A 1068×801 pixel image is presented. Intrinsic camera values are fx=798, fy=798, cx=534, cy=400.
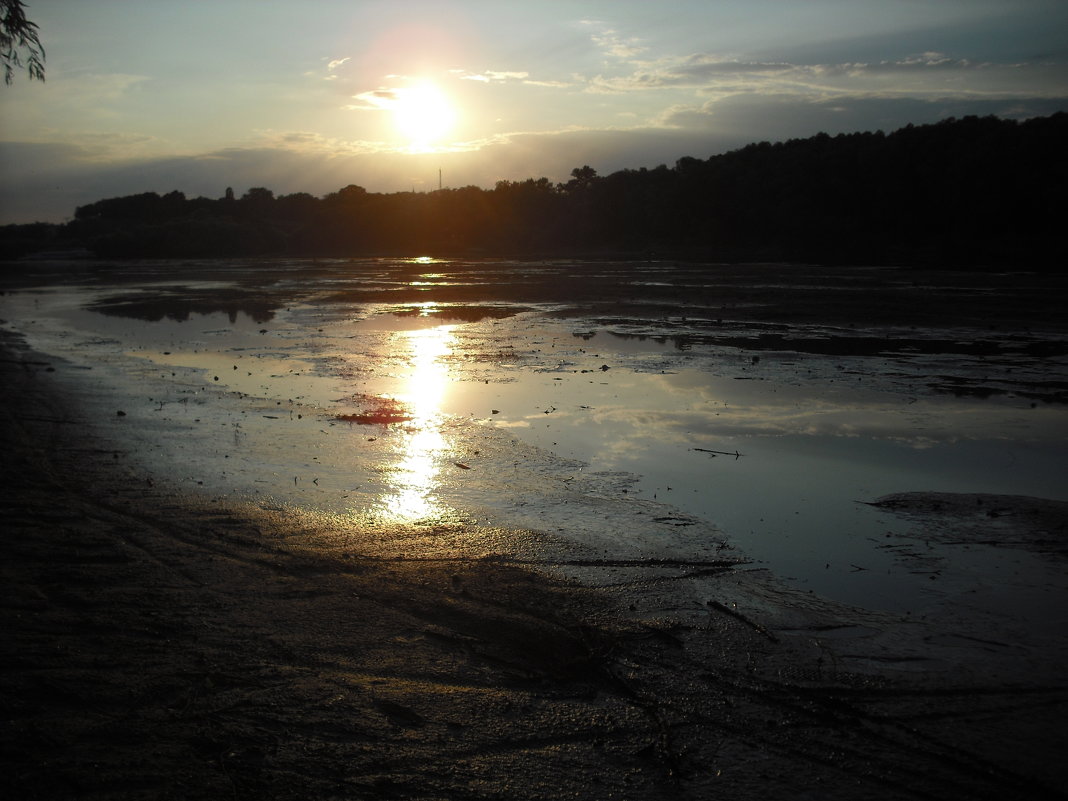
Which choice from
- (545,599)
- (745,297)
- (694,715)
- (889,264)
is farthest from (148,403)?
(889,264)

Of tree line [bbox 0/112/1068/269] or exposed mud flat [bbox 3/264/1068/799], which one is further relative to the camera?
tree line [bbox 0/112/1068/269]

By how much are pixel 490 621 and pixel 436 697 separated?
3.14 feet

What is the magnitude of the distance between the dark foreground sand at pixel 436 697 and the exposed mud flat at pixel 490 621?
18 millimetres

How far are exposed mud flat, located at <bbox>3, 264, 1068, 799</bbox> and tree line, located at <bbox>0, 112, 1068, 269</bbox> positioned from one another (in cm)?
4313

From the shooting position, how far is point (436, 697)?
451cm

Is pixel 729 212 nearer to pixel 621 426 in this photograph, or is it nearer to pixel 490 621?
pixel 621 426

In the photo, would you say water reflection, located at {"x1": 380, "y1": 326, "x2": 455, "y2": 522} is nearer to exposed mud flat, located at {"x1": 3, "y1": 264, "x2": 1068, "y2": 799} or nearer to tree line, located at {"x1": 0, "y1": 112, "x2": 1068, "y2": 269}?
exposed mud flat, located at {"x1": 3, "y1": 264, "x2": 1068, "y2": 799}

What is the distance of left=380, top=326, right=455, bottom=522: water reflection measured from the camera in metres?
7.80

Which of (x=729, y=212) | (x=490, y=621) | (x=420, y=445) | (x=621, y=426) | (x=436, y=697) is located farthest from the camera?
(x=729, y=212)

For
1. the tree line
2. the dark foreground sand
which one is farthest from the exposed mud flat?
the tree line

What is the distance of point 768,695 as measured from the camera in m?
4.55

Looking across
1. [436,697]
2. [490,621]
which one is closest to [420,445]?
[490,621]

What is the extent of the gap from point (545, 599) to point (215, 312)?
25.4m

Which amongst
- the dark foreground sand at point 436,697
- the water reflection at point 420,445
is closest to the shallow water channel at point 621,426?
the water reflection at point 420,445
